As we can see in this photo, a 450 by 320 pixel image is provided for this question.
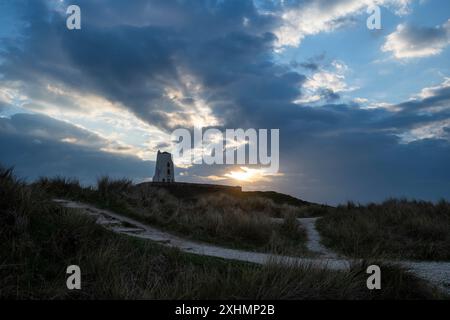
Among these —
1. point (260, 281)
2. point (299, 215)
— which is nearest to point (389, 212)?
point (299, 215)

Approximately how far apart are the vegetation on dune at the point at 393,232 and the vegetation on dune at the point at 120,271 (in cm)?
487

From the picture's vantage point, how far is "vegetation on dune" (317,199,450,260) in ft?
40.1

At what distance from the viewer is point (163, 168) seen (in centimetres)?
3772

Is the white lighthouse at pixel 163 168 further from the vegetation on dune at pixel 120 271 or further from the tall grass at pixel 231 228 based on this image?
the vegetation on dune at pixel 120 271

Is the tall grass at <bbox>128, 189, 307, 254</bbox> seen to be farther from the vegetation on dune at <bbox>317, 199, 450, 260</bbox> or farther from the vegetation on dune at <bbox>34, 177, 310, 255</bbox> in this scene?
the vegetation on dune at <bbox>317, 199, 450, 260</bbox>

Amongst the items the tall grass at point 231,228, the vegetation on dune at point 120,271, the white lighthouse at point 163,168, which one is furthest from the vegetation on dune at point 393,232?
the white lighthouse at point 163,168

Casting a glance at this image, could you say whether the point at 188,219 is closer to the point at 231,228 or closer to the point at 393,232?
the point at 231,228

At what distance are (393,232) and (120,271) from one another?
460 inches

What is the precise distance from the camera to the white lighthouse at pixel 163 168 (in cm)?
3766

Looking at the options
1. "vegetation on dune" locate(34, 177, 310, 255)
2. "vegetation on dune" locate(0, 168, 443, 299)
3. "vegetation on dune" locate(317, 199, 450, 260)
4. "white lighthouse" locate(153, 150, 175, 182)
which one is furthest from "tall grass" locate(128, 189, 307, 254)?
"white lighthouse" locate(153, 150, 175, 182)

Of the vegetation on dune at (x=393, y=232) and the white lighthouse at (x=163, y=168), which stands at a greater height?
the white lighthouse at (x=163, y=168)

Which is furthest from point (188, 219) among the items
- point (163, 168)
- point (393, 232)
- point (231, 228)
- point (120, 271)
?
point (163, 168)

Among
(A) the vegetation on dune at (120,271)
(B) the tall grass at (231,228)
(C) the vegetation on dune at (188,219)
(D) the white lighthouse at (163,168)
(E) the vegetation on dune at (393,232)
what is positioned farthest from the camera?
(D) the white lighthouse at (163,168)
